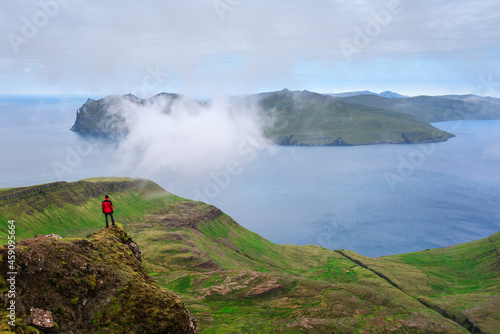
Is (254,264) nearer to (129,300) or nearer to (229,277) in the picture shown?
(229,277)

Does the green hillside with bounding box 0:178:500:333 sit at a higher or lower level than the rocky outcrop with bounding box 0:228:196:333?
lower

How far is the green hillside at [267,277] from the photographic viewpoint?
101812 mm

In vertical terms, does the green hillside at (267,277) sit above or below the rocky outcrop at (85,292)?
below

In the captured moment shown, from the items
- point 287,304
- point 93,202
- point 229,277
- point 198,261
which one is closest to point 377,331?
point 287,304

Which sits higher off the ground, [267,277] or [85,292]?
[85,292]

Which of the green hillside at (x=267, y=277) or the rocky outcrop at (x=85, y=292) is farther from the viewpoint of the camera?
the green hillside at (x=267, y=277)

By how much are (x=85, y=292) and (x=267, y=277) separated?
101652mm

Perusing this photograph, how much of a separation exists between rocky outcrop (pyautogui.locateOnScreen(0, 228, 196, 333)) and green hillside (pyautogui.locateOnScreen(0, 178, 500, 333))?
55.4m

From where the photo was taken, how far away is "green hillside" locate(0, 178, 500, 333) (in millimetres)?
101812

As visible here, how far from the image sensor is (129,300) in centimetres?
3341

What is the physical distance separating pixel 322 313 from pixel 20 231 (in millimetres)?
116983

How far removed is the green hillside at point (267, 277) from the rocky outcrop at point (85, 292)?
55.4 m

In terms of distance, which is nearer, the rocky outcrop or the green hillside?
the rocky outcrop

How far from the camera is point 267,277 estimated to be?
409 feet
